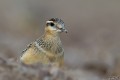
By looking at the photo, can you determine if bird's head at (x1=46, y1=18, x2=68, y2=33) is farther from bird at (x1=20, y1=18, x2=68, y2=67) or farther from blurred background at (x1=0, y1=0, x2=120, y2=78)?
blurred background at (x1=0, y1=0, x2=120, y2=78)

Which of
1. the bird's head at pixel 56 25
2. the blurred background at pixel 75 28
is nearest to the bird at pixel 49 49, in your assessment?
the bird's head at pixel 56 25

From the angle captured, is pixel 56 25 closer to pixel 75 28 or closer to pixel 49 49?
pixel 49 49

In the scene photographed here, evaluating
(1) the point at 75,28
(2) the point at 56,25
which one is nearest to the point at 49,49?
(2) the point at 56,25

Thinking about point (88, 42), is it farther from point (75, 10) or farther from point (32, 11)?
point (75, 10)

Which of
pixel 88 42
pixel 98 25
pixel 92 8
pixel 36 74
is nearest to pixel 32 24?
pixel 98 25

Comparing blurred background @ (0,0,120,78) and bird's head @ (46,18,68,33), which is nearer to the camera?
bird's head @ (46,18,68,33)

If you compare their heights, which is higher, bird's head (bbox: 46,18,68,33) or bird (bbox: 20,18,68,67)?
bird's head (bbox: 46,18,68,33)

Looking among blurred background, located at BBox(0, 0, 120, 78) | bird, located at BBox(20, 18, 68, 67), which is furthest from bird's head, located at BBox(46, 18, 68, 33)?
blurred background, located at BBox(0, 0, 120, 78)
